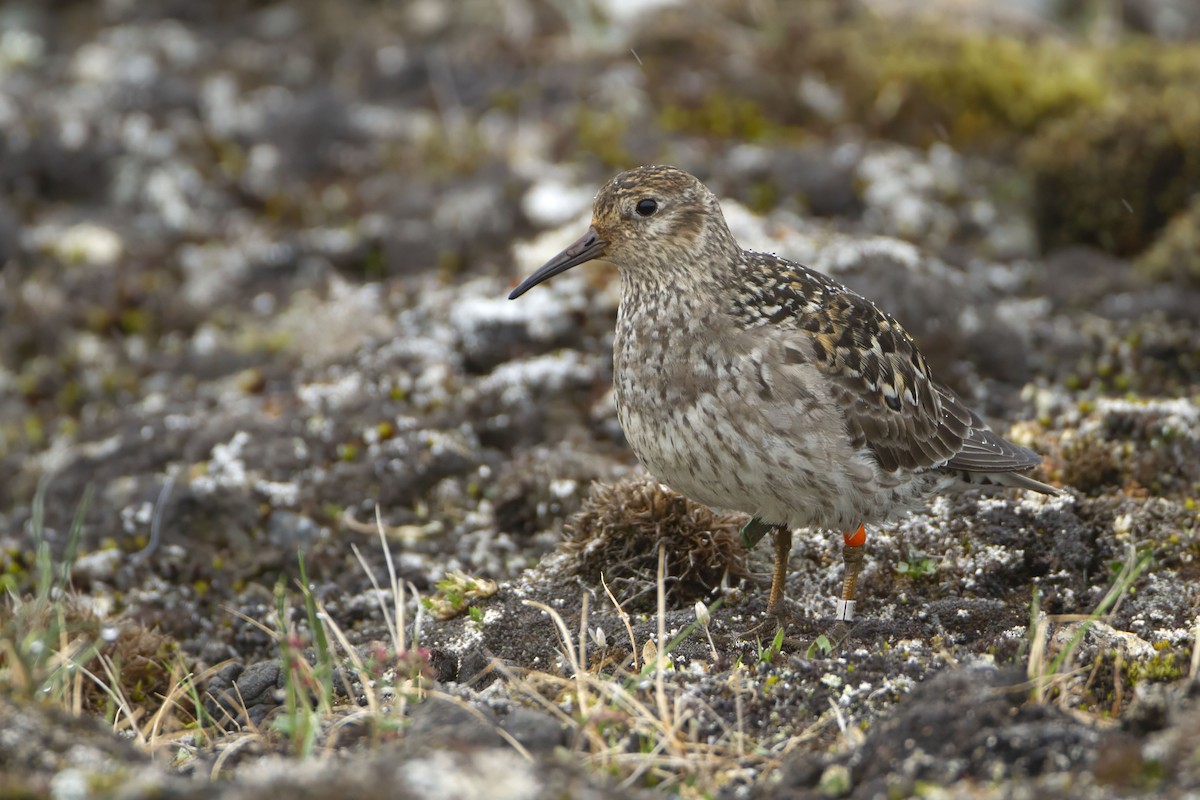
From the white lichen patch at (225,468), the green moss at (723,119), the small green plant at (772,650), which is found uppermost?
the green moss at (723,119)

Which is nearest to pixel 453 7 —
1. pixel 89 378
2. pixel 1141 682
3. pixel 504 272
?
pixel 504 272

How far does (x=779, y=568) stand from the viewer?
5.47 m

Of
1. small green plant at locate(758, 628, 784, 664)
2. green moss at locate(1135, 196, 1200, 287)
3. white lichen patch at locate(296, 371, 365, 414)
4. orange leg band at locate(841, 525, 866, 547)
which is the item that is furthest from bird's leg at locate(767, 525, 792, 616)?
green moss at locate(1135, 196, 1200, 287)

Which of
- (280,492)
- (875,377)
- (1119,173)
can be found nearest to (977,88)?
(1119,173)

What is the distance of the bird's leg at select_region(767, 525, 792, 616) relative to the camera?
213 inches

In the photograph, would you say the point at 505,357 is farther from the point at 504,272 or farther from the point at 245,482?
the point at 245,482

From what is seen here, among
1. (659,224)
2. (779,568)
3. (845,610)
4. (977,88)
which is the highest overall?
(977,88)

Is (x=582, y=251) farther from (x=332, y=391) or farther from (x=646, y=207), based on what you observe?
(x=332, y=391)

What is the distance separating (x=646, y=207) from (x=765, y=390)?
3.44 feet

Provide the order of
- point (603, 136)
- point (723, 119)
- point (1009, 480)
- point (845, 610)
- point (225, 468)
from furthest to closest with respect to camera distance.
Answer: point (723, 119) → point (603, 136) → point (225, 468) → point (1009, 480) → point (845, 610)

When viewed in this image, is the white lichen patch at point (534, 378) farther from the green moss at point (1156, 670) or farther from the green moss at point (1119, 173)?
the green moss at point (1119, 173)

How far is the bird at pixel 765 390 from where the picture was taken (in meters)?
5.12

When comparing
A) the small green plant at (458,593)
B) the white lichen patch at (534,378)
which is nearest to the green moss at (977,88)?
the white lichen patch at (534,378)

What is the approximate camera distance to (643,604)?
566cm
